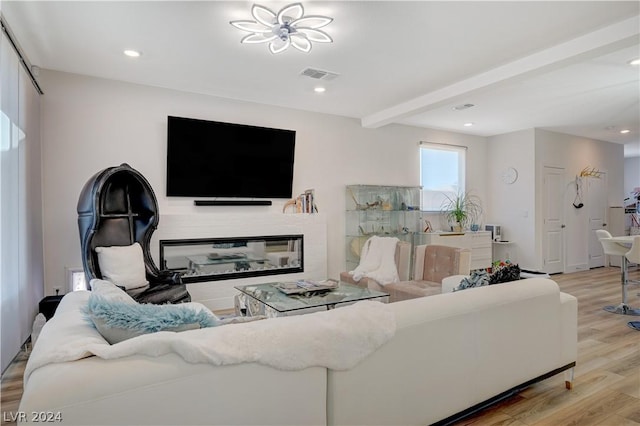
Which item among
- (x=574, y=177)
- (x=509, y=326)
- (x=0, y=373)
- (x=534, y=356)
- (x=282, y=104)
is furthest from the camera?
(x=574, y=177)

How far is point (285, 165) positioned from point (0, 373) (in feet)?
11.6

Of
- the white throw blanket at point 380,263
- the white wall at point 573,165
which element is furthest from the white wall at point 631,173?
the white throw blanket at point 380,263

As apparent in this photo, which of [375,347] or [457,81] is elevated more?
[457,81]

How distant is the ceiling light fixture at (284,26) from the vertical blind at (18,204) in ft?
5.69

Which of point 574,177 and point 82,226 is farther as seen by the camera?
point 574,177

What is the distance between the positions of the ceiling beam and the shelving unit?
4.79 feet

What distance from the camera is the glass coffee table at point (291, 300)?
9.52ft

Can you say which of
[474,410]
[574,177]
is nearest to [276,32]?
[474,410]

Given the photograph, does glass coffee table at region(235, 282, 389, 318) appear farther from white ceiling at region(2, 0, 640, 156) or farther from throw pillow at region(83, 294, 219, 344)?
white ceiling at region(2, 0, 640, 156)

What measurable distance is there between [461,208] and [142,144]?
5.38m

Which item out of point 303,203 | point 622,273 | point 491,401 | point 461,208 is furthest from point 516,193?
point 491,401

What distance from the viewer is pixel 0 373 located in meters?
2.56

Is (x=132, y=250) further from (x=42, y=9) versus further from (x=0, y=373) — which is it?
(x=42, y=9)

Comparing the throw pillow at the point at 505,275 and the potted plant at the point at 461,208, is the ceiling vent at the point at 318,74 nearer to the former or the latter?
the throw pillow at the point at 505,275
